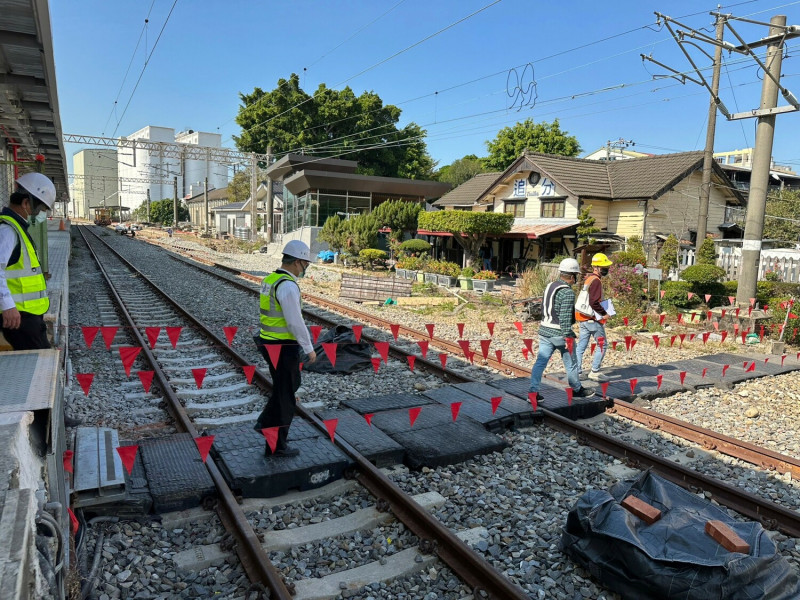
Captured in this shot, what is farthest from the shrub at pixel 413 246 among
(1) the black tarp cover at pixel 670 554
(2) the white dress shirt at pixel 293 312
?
(1) the black tarp cover at pixel 670 554

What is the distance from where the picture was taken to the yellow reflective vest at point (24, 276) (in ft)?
14.6

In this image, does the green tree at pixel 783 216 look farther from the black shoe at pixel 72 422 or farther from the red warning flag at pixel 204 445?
the black shoe at pixel 72 422

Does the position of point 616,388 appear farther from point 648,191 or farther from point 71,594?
point 648,191

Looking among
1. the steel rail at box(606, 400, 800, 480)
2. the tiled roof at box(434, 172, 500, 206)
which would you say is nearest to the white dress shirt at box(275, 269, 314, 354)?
the steel rail at box(606, 400, 800, 480)

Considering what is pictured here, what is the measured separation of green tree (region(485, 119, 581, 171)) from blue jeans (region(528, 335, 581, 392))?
4054 centimetres

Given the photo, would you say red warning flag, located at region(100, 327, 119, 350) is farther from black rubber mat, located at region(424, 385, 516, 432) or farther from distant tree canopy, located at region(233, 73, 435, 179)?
distant tree canopy, located at region(233, 73, 435, 179)

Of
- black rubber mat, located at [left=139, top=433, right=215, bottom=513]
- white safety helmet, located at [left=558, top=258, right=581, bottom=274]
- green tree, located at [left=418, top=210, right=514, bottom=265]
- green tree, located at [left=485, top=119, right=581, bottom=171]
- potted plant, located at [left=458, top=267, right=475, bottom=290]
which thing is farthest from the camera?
green tree, located at [left=485, top=119, right=581, bottom=171]

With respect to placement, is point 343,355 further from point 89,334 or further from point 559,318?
point 89,334

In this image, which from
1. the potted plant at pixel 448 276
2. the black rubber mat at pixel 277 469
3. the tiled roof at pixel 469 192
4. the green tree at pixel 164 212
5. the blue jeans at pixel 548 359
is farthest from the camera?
the green tree at pixel 164 212

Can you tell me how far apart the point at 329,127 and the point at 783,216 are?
1416 inches

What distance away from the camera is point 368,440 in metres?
5.45

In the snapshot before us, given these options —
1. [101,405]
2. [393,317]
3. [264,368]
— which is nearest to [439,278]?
[393,317]

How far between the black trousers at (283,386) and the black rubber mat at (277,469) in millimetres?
223

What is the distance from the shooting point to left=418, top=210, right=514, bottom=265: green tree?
22.9 metres
